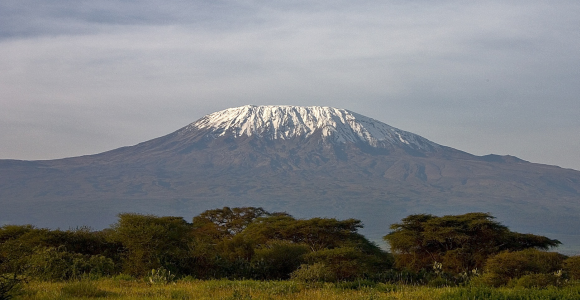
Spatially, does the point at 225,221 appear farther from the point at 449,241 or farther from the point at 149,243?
the point at 149,243

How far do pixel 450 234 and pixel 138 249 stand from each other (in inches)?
638

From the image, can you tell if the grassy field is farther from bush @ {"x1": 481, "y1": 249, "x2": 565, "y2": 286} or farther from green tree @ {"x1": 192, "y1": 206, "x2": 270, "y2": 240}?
green tree @ {"x1": 192, "y1": 206, "x2": 270, "y2": 240}

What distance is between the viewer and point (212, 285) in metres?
16.5

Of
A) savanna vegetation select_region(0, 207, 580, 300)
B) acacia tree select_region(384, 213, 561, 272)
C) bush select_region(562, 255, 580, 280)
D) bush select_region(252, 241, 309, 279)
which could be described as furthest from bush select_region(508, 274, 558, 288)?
bush select_region(562, 255, 580, 280)

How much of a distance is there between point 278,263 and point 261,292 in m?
12.1

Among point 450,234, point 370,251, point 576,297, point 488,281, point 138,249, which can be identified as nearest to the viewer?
point 576,297

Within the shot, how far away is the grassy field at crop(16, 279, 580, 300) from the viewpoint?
46.2ft

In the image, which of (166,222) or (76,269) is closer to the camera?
(76,269)

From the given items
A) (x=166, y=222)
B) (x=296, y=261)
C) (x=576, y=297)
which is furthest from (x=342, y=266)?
(x=576, y=297)

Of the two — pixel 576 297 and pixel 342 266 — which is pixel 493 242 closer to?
pixel 342 266

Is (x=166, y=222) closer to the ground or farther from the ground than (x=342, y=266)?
farther from the ground

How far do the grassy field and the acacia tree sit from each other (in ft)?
55.1

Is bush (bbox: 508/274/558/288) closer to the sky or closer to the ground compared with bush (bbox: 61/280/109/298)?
closer to the ground

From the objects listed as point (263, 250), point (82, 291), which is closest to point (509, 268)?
point (263, 250)
